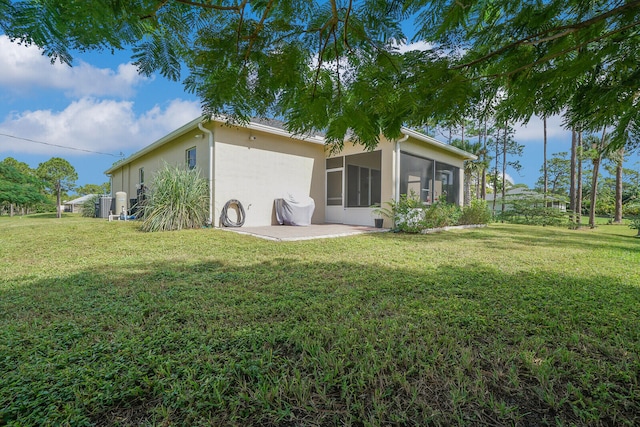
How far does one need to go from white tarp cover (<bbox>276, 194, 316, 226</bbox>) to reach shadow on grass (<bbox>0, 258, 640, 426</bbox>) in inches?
258

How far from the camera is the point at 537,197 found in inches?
643

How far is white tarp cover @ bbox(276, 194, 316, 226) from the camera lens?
961 cm

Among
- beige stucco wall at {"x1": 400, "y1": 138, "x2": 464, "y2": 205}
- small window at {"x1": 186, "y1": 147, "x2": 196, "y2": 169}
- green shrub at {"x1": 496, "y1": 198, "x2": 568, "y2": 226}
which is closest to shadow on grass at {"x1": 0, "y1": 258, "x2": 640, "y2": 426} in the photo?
small window at {"x1": 186, "y1": 147, "x2": 196, "y2": 169}

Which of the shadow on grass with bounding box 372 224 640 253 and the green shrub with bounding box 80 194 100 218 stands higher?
the green shrub with bounding box 80 194 100 218

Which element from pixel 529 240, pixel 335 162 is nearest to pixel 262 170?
pixel 335 162

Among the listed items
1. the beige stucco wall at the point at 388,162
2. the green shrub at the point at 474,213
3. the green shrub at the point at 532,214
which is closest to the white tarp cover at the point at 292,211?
the beige stucco wall at the point at 388,162

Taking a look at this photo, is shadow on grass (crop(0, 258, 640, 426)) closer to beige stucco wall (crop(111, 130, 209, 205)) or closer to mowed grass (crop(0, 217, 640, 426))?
mowed grass (crop(0, 217, 640, 426))

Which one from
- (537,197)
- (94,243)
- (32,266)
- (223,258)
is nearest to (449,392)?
(223,258)

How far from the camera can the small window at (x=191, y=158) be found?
9.66 m

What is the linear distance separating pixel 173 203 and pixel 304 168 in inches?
182

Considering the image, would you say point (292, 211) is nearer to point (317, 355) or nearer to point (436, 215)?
point (436, 215)

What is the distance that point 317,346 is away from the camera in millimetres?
1805

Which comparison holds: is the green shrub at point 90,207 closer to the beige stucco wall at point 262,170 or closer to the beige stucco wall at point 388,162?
the beige stucco wall at point 262,170

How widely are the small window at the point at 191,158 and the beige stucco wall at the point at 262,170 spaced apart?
5.62ft
